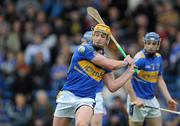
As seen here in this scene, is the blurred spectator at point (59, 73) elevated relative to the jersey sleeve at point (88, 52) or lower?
→ elevated

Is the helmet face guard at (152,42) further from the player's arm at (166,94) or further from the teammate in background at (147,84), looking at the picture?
the player's arm at (166,94)

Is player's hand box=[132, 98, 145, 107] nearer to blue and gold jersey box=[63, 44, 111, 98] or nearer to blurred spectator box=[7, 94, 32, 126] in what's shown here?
blue and gold jersey box=[63, 44, 111, 98]

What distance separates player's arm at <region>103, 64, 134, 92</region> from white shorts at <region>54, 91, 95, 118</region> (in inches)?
14.5

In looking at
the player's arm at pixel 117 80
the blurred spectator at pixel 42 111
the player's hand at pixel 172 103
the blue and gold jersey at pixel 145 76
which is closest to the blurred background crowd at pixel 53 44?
the blurred spectator at pixel 42 111

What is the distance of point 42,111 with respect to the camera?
18.1m

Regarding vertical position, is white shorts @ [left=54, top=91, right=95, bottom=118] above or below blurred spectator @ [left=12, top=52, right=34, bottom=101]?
below

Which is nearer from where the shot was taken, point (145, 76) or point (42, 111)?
point (145, 76)

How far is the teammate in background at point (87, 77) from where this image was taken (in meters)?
11.8

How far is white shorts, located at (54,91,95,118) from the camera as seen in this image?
1190 cm

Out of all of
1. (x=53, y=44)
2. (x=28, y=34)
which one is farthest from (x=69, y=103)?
(x=28, y=34)

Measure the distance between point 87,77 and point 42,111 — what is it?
635 centimetres

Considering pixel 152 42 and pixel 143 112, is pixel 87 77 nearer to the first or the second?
pixel 152 42

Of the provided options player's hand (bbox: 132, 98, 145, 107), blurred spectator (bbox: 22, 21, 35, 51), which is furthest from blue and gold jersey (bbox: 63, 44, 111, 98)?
blurred spectator (bbox: 22, 21, 35, 51)

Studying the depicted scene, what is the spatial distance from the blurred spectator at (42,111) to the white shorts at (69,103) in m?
5.74
